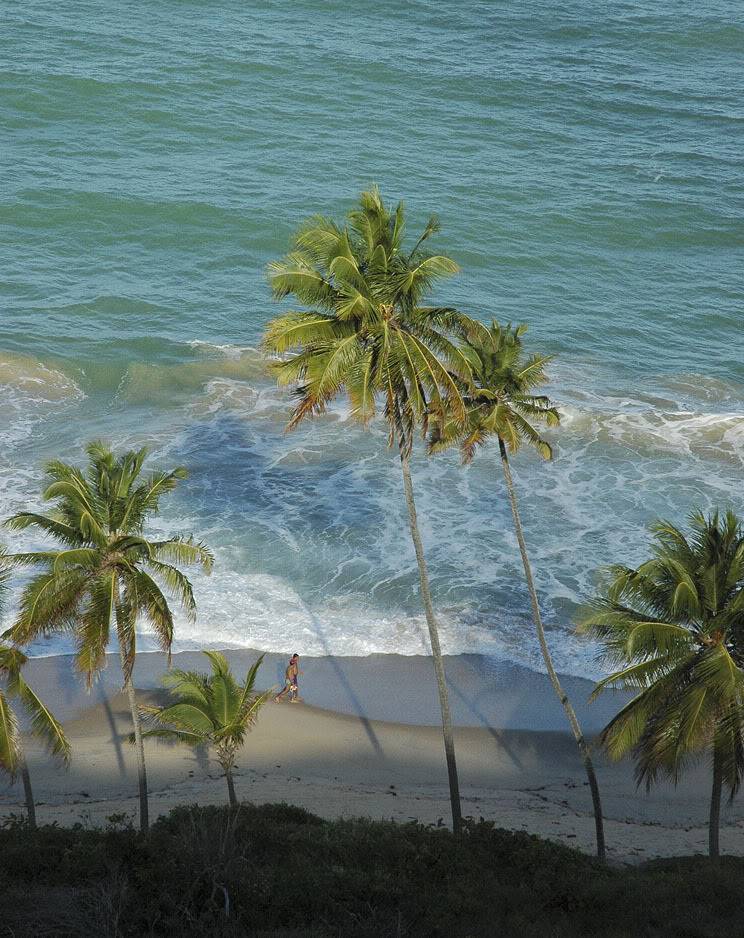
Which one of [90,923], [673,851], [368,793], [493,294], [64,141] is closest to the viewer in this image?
[90,923]

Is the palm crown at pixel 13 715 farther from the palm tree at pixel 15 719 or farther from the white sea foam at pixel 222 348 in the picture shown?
the white sea foam at pixel 222 348

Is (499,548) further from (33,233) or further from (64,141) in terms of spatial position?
(64,141)

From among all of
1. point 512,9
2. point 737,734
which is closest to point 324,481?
point 737,734

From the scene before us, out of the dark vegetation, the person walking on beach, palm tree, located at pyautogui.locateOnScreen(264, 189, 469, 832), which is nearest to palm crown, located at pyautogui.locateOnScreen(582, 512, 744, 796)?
the dark vegetation

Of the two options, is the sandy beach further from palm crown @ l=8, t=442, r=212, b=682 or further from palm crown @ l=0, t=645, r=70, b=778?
palm crown @ l=8, t=442, r=212, b=682

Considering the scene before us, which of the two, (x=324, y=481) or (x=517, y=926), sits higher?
(x=324, y=481)

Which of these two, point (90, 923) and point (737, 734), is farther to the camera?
point (737, 734)
